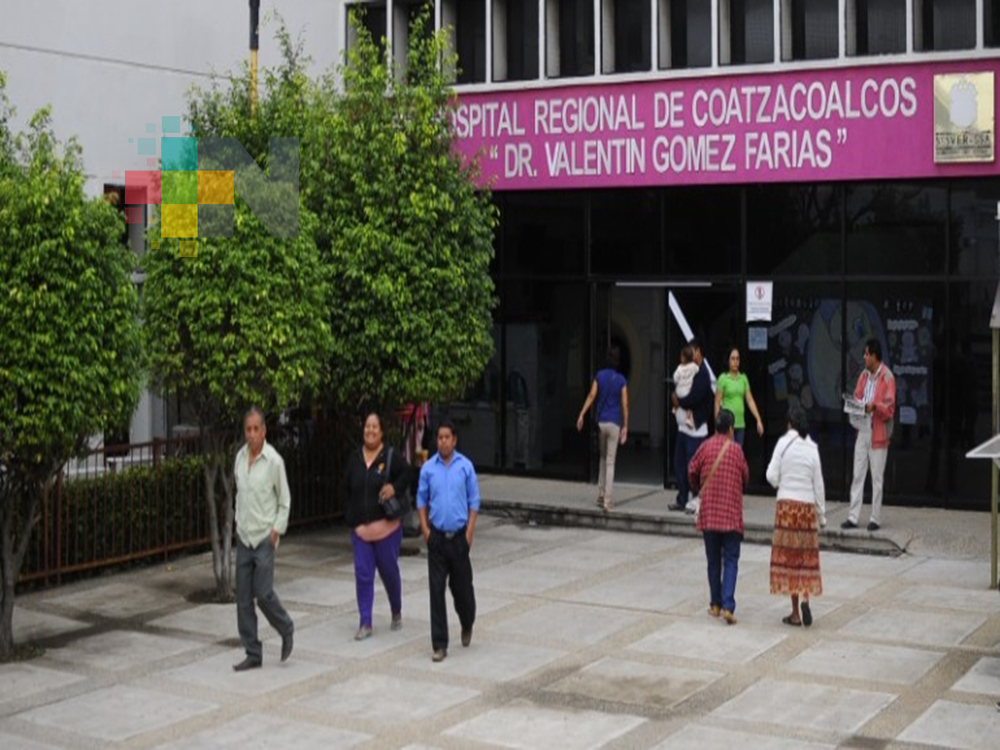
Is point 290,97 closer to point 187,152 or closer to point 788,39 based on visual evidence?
point 187,152

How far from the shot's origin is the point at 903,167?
2000 cm

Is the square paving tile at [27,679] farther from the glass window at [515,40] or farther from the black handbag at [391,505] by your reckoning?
the glass window at [515,40]

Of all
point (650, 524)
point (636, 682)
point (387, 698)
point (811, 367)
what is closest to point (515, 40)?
point (811, 367)

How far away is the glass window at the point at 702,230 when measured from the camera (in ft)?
70.0

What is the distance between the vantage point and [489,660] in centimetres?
1297

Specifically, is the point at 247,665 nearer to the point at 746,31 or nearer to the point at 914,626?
the point at 914,626

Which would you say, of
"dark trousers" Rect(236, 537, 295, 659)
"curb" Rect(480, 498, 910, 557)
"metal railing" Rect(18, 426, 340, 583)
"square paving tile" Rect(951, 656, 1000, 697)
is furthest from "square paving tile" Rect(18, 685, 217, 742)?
"curb" Rect(480, 498, 910, 557)

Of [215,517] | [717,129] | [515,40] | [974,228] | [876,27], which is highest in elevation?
[515,40]

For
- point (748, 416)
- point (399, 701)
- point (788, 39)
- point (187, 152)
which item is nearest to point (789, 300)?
point (748, 416)

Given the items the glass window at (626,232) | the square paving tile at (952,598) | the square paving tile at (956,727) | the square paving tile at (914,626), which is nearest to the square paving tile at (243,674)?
the square paving tile at (956,727)

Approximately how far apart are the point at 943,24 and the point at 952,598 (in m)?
7.89

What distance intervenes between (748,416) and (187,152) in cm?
877

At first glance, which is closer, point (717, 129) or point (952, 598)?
point (952, 598)

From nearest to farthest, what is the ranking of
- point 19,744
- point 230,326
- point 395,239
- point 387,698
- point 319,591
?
point 19,744 < point 387,698 < point 230,326 < point 319,591 < point 395,239
